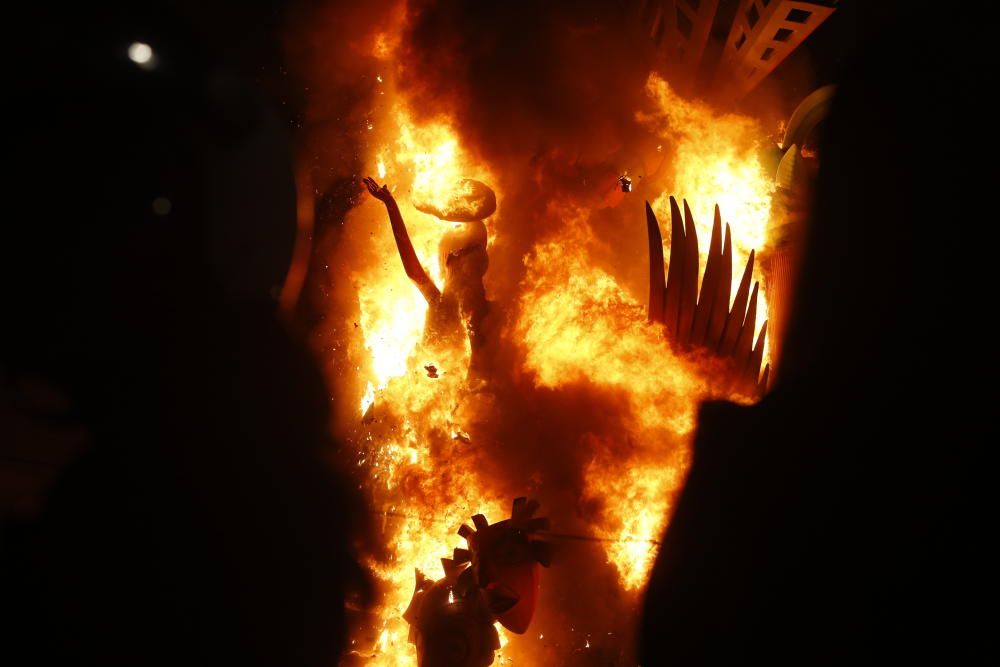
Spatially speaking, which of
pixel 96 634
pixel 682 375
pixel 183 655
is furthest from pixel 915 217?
pixel 96 634

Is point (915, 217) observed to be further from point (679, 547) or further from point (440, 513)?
point (440, 513)

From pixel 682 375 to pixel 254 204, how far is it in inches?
122

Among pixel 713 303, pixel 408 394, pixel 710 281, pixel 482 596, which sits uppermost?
pixel 710 281

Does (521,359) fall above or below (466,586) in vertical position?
above

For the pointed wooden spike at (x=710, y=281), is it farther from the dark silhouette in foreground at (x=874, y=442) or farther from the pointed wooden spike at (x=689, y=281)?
the dark silhouette in foreground at (x=874, y=442)

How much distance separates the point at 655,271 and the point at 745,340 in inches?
27.2

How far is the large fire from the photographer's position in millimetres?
3510

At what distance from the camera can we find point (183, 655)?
129 inches

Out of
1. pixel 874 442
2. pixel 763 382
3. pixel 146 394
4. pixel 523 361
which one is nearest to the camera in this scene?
pixel 874 442

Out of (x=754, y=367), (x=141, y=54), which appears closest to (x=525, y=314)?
(x=754, y=367)

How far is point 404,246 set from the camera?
3795 millimetres

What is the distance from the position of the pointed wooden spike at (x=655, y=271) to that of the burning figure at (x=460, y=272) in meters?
1.13

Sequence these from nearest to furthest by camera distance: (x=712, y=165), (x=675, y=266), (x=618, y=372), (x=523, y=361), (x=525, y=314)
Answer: (x=675, y=266), (x=618, y=372), (x=523, y=361), (x=525, y=314), (x=712, y=165)

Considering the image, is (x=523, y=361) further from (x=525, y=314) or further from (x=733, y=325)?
(x=733, y=325)
